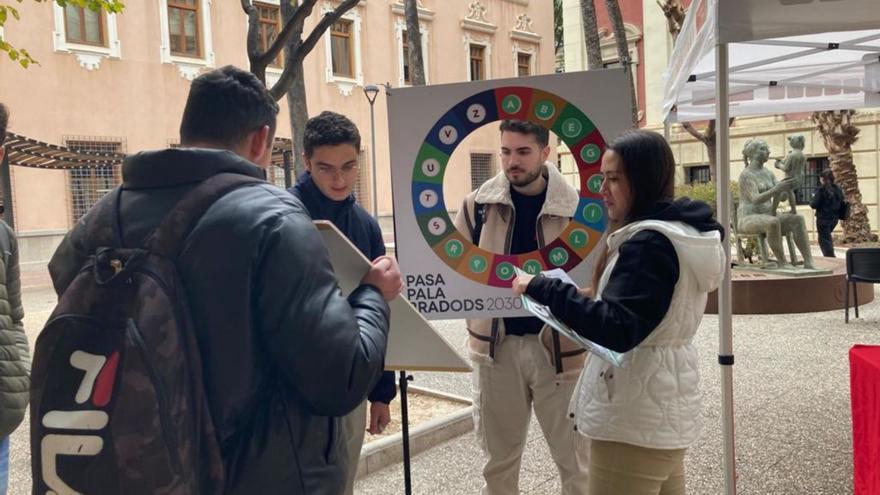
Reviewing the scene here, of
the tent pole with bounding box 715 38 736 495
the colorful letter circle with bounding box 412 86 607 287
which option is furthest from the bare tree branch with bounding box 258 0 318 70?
the tent pole with bounding box 715 38 736 495

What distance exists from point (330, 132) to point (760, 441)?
11.1 ft

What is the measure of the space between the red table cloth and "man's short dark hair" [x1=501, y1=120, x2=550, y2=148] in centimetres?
151

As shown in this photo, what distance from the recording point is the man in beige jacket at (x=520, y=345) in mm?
2727

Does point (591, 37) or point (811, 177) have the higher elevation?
point (591, 37)

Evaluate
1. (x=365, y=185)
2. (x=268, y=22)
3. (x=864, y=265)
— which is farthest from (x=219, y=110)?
(x=365, y=185)

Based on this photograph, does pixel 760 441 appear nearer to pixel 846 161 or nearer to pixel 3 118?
pixel 3 118

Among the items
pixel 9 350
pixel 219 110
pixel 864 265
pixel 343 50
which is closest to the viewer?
pixel 219 110

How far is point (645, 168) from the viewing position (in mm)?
2020

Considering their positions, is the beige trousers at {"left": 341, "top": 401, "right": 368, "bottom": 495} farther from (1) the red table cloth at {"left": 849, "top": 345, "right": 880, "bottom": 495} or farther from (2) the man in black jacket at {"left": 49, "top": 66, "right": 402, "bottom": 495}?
(1) the red table cloth at {"left": 849, "top": 345, "right": 880, "bottom": 495}

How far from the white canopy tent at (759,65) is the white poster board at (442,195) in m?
0.69

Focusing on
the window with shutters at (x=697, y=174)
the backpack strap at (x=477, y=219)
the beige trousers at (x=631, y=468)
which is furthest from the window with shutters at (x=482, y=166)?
the beige trousers at (x=631, y=468)

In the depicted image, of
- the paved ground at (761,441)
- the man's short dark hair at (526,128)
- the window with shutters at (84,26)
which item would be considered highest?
the window with shutters at (84,26)

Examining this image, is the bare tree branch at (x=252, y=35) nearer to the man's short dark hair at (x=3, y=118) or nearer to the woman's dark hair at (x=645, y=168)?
the man's short dark hair at (x=3, y=118)

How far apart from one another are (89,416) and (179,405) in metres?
0.16
